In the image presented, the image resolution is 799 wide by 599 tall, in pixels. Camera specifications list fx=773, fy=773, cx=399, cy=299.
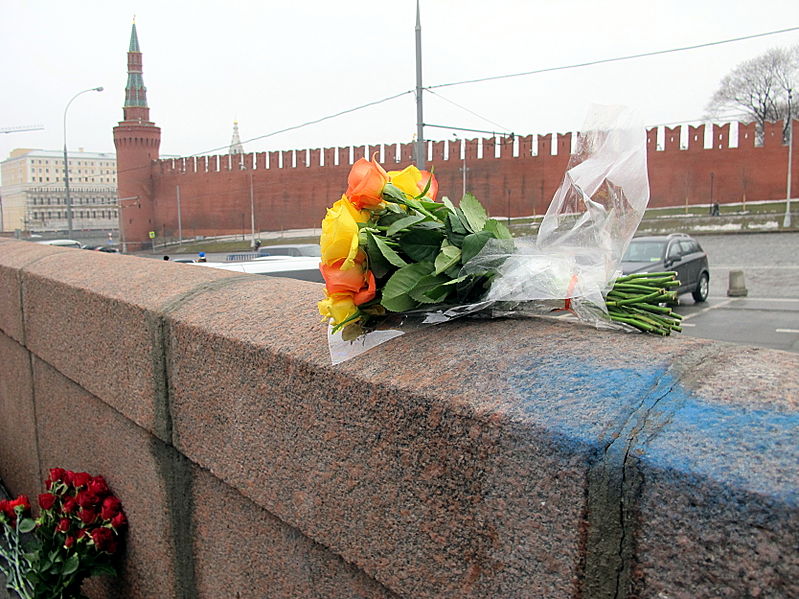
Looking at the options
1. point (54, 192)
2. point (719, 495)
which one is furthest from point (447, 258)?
point (54, 192)

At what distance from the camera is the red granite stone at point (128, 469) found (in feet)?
6.72

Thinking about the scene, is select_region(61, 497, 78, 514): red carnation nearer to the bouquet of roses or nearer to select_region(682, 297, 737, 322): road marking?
the bouquet of roses

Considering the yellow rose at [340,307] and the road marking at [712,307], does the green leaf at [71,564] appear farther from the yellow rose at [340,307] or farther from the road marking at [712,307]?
the road marking at [712,307]

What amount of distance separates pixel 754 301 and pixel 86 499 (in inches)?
661

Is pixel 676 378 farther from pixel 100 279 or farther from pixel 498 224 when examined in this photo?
pixel 100 279

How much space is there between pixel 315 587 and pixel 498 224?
2.57ft

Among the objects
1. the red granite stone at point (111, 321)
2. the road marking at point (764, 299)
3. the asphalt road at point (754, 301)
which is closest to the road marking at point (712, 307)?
the asphalt road at point (754, 301)

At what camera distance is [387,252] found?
1426 millimetres

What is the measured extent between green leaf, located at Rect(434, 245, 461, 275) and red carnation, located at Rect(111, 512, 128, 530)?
144 centimetres

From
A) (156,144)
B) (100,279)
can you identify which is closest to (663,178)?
(156,144)

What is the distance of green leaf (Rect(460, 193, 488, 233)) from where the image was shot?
1540 millimetres

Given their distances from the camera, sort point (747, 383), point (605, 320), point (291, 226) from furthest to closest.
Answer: point (291, 226)
point (605, 320)
point (747, 383)

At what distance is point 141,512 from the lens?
7.22 feet

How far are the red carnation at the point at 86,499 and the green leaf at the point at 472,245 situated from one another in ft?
4.99
